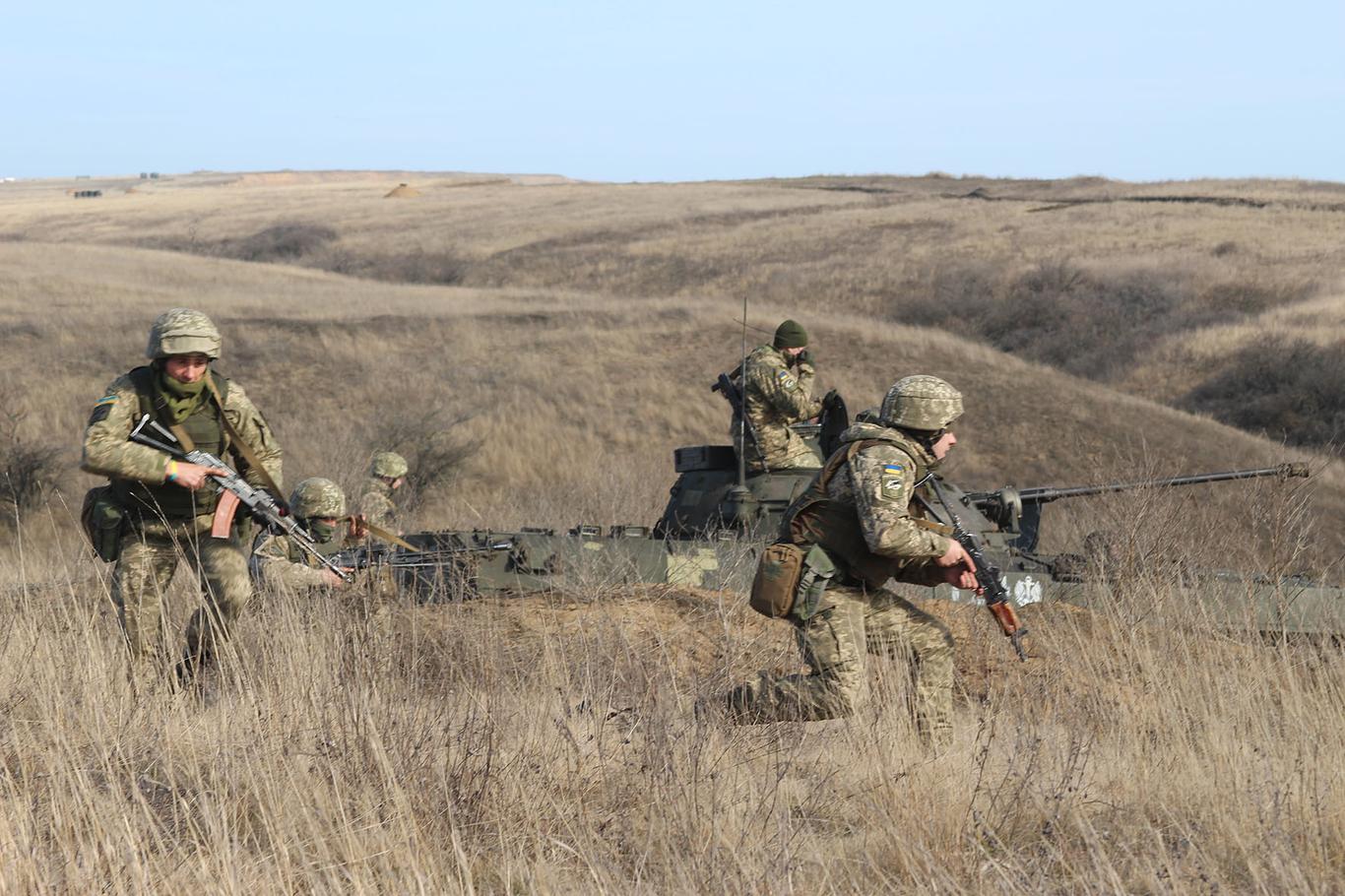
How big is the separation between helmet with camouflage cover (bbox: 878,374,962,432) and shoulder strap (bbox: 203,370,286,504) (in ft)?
9.16

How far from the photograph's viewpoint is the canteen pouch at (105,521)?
670cm

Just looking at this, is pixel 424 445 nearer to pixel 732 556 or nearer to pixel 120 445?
pixel 732 556

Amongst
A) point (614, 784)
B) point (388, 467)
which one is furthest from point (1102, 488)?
point (614, 784)

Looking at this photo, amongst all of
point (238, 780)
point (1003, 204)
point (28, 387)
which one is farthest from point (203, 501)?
point (1003, 204)

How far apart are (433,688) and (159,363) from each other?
74.0 inches

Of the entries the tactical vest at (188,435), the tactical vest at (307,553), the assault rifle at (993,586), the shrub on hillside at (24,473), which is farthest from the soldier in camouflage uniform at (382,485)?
the shrub on hillside at (24,473)

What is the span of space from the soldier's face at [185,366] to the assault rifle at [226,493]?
0.72ft

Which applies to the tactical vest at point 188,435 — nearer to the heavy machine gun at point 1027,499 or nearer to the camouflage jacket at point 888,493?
the camouflage jacket at point 888,493

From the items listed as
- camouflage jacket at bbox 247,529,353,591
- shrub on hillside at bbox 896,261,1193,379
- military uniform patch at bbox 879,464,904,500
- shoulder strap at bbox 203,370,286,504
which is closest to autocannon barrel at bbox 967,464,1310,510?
military uniform patch at bbox 879,464,904,500

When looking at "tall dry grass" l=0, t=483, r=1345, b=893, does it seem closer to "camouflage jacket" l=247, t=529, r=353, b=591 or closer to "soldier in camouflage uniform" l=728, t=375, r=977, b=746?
"soldier in camouflage uniform" l=728, t=375, r=977, b=746

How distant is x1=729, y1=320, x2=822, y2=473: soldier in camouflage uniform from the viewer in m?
10.2

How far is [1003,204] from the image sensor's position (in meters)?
51.7

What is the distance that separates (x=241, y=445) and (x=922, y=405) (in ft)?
10.0

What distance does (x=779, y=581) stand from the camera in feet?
18.5
